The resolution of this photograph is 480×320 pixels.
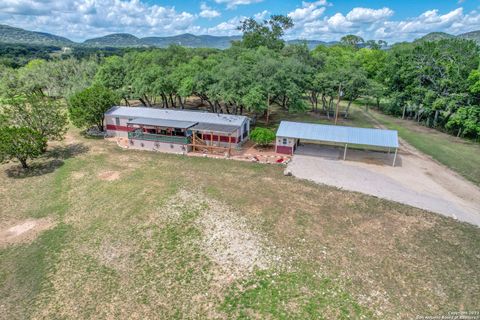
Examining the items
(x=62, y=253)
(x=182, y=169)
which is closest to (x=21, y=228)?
(x=62, y=253)

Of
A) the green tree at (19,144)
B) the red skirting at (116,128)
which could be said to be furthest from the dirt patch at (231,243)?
the red skirting at (116,128)

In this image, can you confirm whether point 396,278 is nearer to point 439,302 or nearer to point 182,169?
point 439,302

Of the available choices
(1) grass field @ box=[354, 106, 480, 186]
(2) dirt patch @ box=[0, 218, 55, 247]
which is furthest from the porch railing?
(1) grass field @ box=[354, 106, 480, 186]

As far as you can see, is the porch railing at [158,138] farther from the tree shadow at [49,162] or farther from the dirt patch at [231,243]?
the dirt patch at [231,243]

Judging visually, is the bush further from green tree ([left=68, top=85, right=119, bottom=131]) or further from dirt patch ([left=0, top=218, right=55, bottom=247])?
dirt patch ([left=0, top=218, right=55, bottom=247])

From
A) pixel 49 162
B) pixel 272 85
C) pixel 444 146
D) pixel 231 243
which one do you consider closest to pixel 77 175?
pixel 49 162
